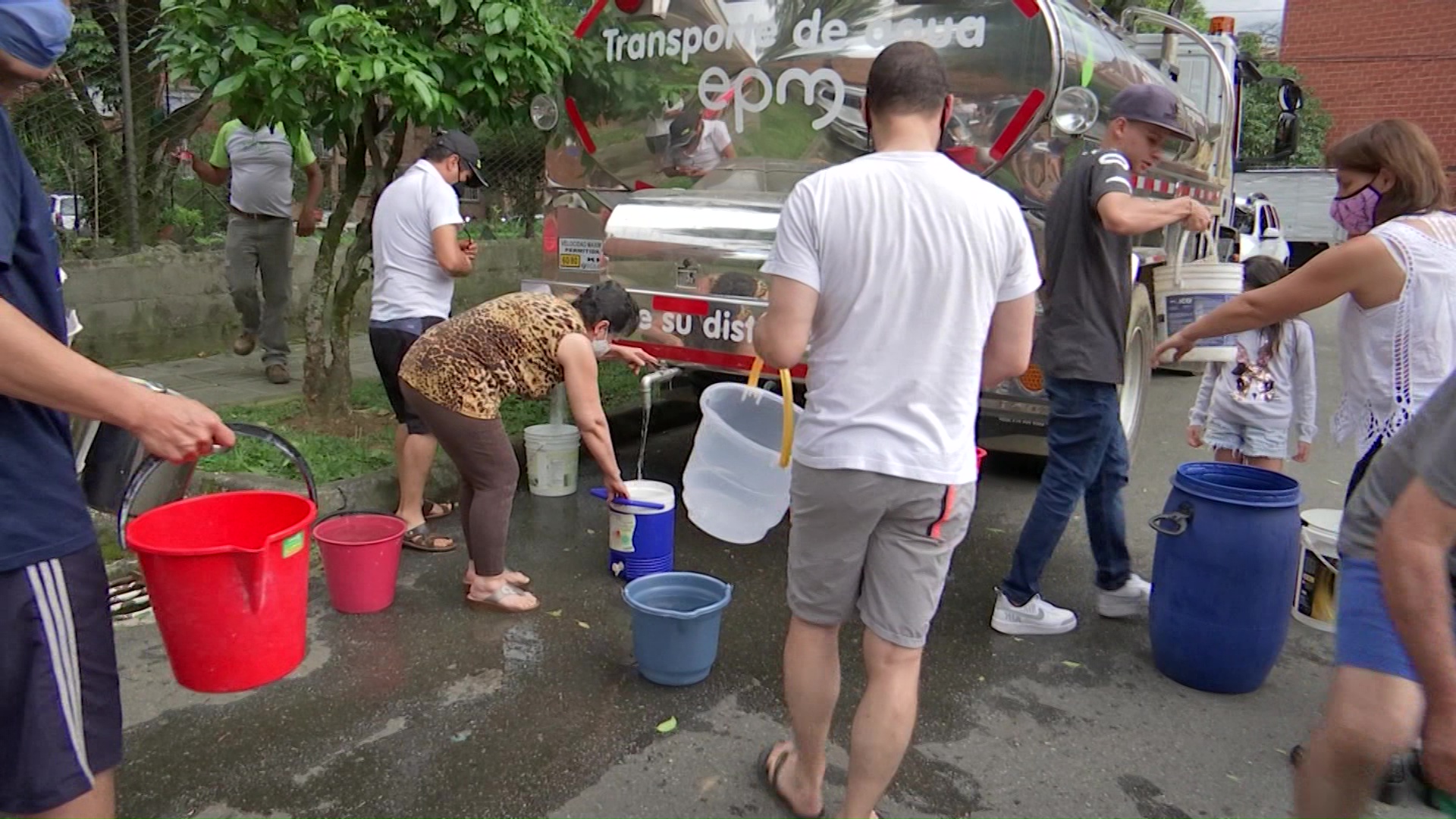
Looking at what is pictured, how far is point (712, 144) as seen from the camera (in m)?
4.69

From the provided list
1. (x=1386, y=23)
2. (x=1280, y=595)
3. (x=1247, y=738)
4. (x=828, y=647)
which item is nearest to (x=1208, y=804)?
(x=1247, y=738)

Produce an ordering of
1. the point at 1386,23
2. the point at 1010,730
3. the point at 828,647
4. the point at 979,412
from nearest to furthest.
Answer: the point at 828,647 → the point at 1010,730 → the point at 979,412 → the point at 1386,23

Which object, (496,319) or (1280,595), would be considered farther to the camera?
(496,319)

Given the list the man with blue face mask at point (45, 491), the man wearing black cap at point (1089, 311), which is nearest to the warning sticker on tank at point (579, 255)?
the man wearing black cap at point (1089, 311)

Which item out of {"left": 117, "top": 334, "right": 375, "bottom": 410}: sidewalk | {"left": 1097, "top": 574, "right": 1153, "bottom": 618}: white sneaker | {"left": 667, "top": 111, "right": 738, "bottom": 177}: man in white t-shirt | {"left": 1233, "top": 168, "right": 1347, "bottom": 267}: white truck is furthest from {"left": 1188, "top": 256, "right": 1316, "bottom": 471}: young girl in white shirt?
{"left": 1233, "top": 168, "right": 1347, "bottom": 267}: white truck

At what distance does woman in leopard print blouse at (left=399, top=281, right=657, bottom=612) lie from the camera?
3459 mm

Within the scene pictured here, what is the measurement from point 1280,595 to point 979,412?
1661 mm

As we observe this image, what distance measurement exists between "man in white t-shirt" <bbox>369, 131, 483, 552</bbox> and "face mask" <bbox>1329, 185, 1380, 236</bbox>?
324 centimetres

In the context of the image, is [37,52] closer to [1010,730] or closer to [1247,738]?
[1010,730]

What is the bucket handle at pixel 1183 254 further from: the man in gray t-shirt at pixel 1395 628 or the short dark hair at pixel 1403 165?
→ the man in gray t-shirt at pixel 1395 628

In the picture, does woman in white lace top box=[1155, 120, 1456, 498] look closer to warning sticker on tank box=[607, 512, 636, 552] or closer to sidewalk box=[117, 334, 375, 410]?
warning sticker on tank box=[607, 512, 636, 552]

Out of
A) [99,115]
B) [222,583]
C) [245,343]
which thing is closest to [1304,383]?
[222,583]

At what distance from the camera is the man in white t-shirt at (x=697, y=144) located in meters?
4.66

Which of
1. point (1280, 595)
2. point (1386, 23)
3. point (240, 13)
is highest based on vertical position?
point (1386, 23)
